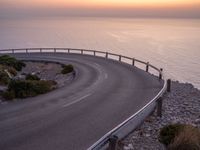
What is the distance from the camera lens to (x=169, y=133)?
10.4 m

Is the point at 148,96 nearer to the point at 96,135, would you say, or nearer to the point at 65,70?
the point at 96,135

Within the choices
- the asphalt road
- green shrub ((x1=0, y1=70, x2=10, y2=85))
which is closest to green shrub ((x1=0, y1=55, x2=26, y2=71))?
green shrub ((x1=0, y1=70, x2=10, y2=85))

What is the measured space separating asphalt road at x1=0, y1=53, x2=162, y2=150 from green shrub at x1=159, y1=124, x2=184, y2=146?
2.30m

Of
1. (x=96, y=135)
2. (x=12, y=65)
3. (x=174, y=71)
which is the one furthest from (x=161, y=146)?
(x=174, y=71)

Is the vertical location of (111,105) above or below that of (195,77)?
above

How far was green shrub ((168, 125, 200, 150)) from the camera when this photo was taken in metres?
9.09

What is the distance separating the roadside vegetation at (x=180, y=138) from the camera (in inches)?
360

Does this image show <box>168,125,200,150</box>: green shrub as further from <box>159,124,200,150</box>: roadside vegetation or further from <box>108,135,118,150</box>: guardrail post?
<box>108,135,118,150</box>: guardrail post

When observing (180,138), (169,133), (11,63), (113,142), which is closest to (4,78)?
(11,63)

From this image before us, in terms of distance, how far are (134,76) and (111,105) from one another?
1087cm

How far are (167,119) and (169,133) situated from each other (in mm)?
3205

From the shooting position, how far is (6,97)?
17328 mm

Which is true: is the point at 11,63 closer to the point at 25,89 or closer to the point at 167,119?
the point at 25,89

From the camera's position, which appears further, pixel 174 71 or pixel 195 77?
pixel 174 71
